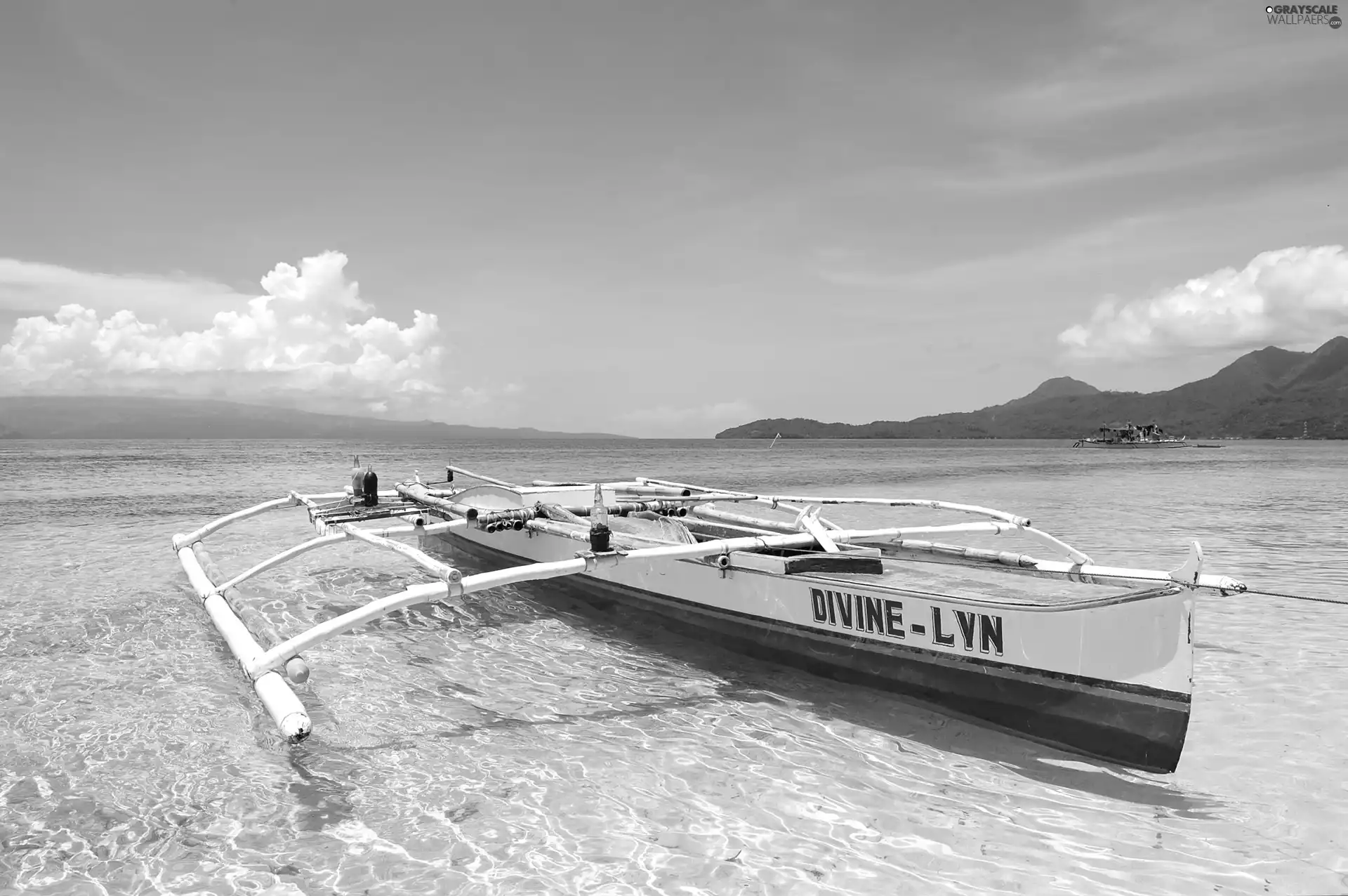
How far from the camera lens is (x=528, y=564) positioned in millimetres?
9414

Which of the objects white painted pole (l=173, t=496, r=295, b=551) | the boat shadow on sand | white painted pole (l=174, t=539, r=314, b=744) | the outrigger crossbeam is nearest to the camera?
white painted pole (l=174, t=539, r=314, b=744)

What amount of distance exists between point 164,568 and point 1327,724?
1593cm

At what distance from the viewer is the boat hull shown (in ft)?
15.6

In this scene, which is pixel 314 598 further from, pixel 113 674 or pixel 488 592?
pixel 113 674

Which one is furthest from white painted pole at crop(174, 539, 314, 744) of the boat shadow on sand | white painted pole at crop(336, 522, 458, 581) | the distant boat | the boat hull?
the distant boat

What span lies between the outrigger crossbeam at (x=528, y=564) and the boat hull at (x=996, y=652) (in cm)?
45

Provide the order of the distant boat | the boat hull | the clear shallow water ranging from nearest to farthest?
1. the clear shallow water
2. the boat hull
3. the distant boat

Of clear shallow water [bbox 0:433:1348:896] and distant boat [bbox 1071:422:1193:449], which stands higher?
distant boat [bbox 1071:422:1193:449]

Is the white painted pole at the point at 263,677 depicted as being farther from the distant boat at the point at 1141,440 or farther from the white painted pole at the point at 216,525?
the distant boat at the point at 1141,440

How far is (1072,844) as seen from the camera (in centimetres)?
413

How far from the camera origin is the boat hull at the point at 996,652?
4.77m

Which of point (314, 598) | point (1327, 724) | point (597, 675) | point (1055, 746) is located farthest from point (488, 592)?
point (1327, 724)

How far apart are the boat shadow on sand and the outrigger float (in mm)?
144

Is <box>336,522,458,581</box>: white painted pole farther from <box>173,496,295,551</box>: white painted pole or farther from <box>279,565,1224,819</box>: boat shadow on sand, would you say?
<box>173,496,295,551</box>: white painted pole
